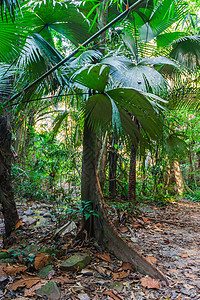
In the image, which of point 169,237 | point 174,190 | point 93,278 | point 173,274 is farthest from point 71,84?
point 174,190

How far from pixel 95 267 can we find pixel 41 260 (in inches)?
23.6

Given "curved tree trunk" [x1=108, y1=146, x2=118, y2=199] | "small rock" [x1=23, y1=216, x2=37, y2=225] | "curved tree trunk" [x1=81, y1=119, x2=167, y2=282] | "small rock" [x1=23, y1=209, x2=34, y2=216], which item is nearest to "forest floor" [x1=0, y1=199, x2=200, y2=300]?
"curved tree trunk" [x1=81, y1=119, x2=167, y2=282]

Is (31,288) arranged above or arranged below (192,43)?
below

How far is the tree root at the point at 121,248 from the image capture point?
7.22 feet

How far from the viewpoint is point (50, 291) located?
1.92 meters

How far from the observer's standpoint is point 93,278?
2.18m

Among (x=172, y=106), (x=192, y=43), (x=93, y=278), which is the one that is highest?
(x=192, y=43)

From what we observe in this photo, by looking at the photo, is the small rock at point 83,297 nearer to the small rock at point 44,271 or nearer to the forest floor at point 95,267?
the forest floor at point 95,267

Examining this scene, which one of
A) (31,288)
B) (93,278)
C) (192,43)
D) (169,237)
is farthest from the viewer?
(192,43)

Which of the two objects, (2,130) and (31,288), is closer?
(31,288)

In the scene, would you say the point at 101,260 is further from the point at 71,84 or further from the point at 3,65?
the point at 3,65

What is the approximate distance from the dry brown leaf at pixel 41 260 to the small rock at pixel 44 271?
5 centimetres

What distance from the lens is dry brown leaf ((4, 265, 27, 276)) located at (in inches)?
84.8

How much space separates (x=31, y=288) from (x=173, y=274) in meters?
1.43
